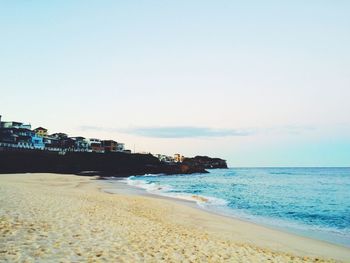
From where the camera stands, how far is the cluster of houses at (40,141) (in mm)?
98250

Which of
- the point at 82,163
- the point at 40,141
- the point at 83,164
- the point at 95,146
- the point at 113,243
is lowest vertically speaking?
the point at 113,243

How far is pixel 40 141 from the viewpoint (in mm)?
114000

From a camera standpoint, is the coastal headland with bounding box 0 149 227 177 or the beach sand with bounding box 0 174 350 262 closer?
the beach sand with bounding box 0 174 350 262

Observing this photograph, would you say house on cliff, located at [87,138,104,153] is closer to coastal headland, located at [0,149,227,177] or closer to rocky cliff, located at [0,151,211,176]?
rocky cliff, located at [0,151,211,176]

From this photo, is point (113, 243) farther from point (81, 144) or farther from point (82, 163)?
point (81, 144)

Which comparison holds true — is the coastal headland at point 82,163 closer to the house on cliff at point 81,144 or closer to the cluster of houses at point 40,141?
the cluster of houses at point 40,141

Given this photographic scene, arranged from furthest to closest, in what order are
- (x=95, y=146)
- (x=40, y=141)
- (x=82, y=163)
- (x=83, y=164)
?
(x=95, y=146) < (x=40, y=141) < (x=83, y=164) < (x=82, y=163)

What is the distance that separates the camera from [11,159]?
6881cm

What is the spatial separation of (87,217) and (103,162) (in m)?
90.1

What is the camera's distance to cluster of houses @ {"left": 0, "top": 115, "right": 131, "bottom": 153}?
98.2 meters

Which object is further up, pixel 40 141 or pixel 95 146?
pixel 95 146

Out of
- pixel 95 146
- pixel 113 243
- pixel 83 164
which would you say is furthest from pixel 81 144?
pixel 113 243

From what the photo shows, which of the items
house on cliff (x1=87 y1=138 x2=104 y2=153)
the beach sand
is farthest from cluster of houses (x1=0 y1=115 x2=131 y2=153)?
the beach sand

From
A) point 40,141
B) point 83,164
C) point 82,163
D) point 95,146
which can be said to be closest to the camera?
point 82,163
